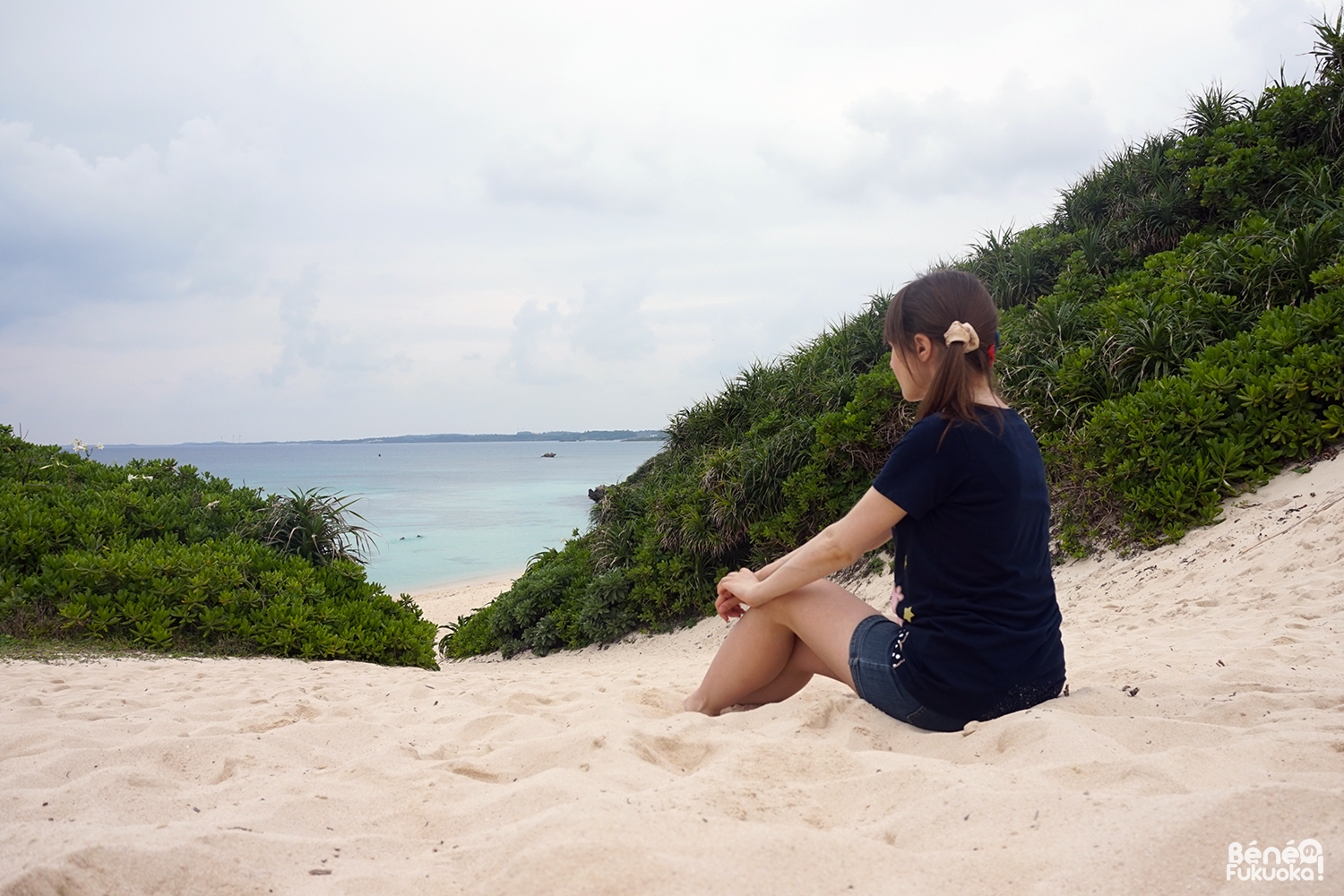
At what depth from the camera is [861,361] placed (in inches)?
381

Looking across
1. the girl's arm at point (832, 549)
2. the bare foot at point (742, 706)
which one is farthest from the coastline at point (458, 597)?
the girl's arm at point (832, 549)

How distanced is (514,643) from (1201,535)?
696 centimetres

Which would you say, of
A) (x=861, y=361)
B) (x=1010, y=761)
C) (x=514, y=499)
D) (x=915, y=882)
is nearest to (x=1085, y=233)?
(x=861, y=361)

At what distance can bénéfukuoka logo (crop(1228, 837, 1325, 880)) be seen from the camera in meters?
1.42

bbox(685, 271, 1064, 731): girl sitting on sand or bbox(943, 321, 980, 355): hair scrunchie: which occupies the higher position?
bbox(943, 321, 980, 355): hair scrunchie

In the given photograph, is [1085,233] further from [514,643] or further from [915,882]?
[915,882]

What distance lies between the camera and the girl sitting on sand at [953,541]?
2.51m

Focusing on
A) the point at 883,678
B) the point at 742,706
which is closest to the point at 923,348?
the point at 883,678

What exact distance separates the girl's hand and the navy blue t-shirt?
2.04 ft

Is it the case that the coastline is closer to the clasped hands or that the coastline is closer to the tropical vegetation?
the tropical vegetation

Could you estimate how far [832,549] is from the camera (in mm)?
2678

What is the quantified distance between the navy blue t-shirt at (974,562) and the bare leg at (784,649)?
1.05 feet

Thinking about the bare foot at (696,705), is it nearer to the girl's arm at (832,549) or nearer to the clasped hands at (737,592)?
the clasped hands at (737,592)

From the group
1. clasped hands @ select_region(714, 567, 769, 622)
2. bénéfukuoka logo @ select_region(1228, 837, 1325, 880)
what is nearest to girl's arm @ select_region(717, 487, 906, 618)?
clasped hands @ select_region(714, 567, 769, 622)
